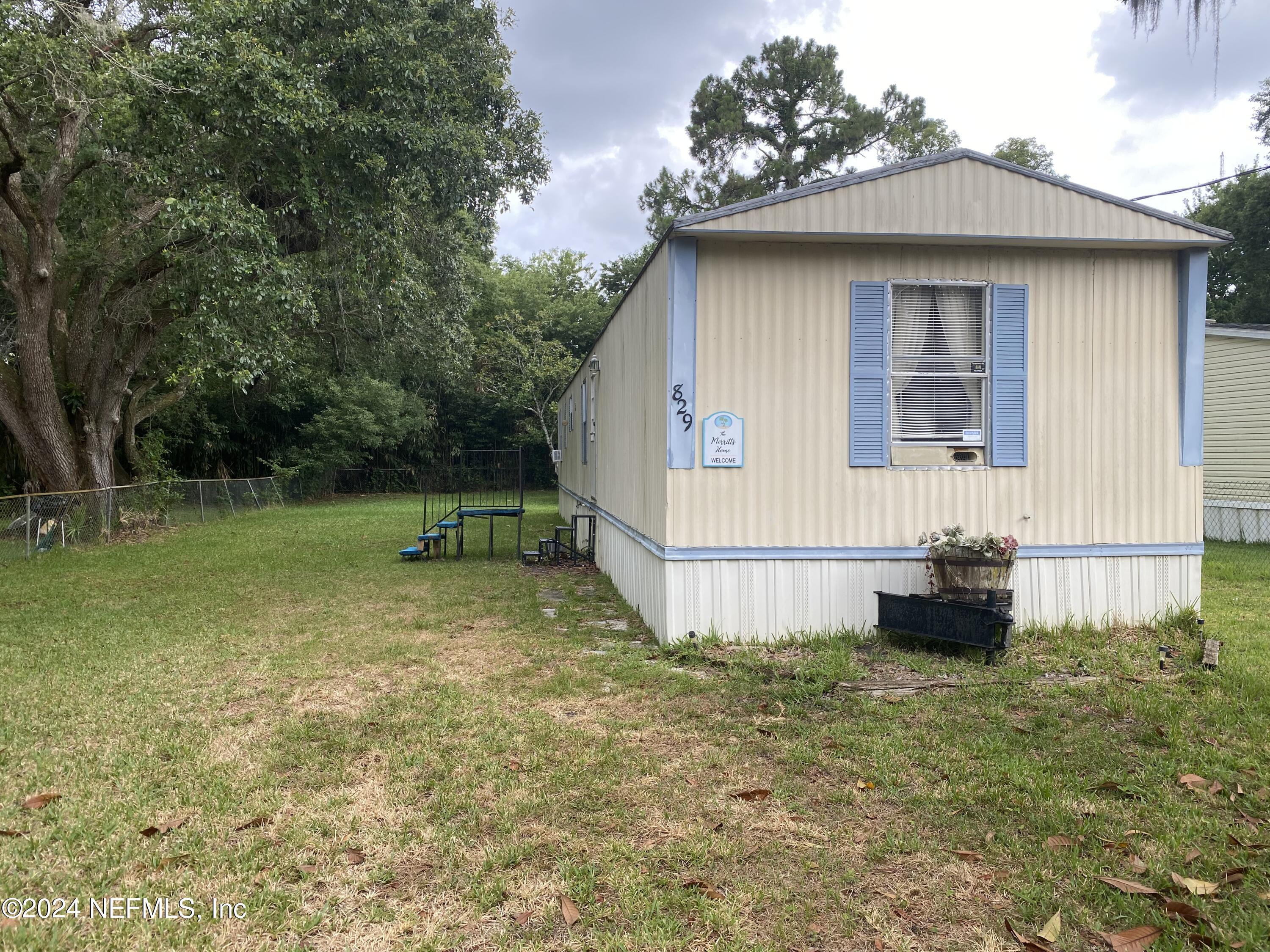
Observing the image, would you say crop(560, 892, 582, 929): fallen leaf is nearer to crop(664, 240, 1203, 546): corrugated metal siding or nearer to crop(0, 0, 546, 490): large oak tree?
crop(664, 240, 1203, 546): corrugated metal siding

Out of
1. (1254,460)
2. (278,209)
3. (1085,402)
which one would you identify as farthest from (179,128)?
(1254,460)

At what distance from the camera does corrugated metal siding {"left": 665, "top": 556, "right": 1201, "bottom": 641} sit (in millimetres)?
5207

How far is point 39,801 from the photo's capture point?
9.62 feet

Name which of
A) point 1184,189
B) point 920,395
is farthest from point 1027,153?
point 920,395

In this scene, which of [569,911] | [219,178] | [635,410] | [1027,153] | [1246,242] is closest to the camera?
[569,911]

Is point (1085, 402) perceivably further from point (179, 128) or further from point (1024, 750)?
point (179, 128)

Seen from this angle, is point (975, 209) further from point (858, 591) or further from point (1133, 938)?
point (1133, 938)

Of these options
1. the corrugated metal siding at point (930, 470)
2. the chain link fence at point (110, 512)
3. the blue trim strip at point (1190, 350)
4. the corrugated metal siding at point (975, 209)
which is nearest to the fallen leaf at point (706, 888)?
the corrugated metal siding at point (930, 470)

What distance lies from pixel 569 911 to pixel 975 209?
4.84m

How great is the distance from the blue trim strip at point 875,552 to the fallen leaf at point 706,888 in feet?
9.37

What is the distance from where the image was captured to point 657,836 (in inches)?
105

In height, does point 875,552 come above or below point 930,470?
below

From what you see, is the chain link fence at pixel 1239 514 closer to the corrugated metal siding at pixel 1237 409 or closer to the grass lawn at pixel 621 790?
the corrugated metal siding at pixel 1237 409

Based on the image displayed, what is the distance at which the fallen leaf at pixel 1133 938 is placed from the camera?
6.73 feet
